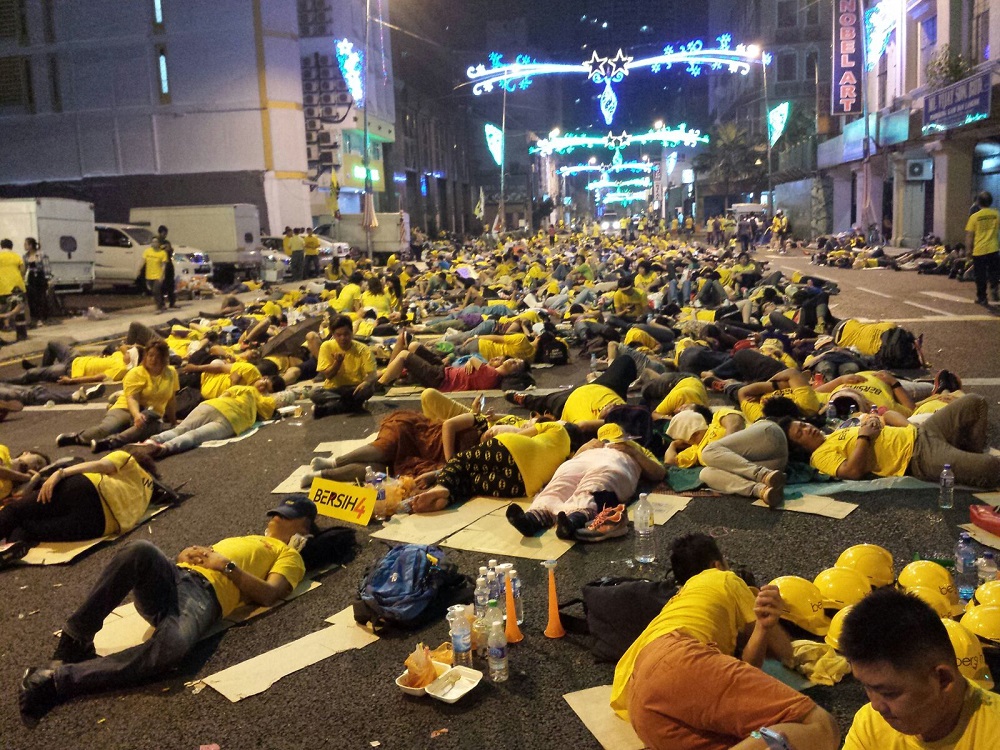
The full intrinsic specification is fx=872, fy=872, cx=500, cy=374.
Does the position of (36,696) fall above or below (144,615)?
below

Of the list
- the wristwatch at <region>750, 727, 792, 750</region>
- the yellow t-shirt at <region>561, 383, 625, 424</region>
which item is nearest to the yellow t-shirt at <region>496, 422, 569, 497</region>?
the yellow t-shirt at <region>561, 383, 625, 424</region>

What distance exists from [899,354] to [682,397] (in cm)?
361

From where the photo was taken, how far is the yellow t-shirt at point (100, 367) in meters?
12.1

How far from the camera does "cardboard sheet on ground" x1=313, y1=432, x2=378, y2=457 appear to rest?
8008 mm

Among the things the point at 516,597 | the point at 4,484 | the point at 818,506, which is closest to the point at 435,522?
the point at 516,597

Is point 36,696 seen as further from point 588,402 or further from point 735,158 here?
point 735,158

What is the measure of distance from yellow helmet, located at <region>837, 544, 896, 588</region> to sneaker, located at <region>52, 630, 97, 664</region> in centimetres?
376

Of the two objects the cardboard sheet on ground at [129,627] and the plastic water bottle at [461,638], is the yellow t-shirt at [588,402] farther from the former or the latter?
the plastic water bottle at [461,638]

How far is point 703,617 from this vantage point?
335 cm

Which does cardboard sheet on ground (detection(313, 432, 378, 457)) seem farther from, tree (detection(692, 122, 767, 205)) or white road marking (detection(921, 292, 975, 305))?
tree (detection(692, 122, 767, 205))

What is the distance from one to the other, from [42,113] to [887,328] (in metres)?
37.2

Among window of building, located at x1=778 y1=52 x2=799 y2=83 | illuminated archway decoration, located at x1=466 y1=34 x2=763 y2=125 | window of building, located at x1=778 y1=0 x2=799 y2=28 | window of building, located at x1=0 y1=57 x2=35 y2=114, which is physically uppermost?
window of building, located at x1=778 y1=0 x2=799 y2=28

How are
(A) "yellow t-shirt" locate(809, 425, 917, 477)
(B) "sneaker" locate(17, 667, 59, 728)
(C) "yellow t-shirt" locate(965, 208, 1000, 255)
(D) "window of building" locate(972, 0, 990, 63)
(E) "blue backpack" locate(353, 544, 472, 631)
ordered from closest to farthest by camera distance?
1. (B) "sneaker" locate(17, 667, 59, 728)
2. (E) "blue backpack" locate(353, 544, 472, 631)
3. (A) "yellow t-shirt" locate(809, 425, 917, 477)
4. (C) "yellow t-shirt" locate(965, 208, 1000, 255)
5. (D) "window of building" locate(972, 0, 990, 63)

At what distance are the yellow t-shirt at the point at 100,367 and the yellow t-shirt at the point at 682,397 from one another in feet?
25.6
